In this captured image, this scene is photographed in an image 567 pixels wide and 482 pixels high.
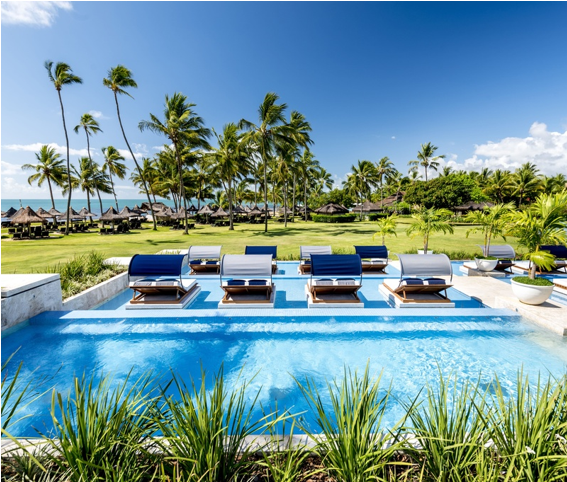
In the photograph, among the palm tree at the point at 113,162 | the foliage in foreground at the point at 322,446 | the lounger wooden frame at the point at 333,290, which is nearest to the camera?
the foliage in foreground at the point at 322,446

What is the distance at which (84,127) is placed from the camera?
31.8 m

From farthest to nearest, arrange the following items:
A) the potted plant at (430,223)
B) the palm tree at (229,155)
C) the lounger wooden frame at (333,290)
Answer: the palm tree at (229,155) < the potted plant at (430,223) < the lounger wooden frame at (333,290)

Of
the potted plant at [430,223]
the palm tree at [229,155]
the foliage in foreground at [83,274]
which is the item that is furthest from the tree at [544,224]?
the palm tree at [229,155]

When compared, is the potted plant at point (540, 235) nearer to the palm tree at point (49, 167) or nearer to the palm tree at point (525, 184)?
the palm tree at point (49, 167)

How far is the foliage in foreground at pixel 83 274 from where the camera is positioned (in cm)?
693

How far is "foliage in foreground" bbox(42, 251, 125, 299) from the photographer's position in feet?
22.7

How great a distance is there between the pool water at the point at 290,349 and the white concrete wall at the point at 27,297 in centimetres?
28

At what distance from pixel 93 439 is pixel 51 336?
4441mm

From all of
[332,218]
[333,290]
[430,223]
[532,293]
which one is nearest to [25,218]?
[333,290]

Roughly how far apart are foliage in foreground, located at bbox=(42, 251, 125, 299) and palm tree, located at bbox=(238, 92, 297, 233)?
15.7 meters

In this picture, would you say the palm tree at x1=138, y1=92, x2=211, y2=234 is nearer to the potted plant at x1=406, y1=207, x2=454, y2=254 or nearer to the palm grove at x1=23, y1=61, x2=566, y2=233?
the palm grove at x1=23, y1=61, x2=566, y2=233

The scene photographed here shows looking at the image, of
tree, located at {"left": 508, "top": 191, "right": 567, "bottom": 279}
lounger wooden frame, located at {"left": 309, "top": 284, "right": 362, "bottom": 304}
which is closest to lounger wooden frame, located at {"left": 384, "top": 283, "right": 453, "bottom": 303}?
lounger wooden frame, located at {"left": 309, "top": 284, "right": 362, "bottom": 304}

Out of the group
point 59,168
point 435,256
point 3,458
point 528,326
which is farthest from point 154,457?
point 59,168

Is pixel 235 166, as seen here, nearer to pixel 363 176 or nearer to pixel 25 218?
pixel 25 218
